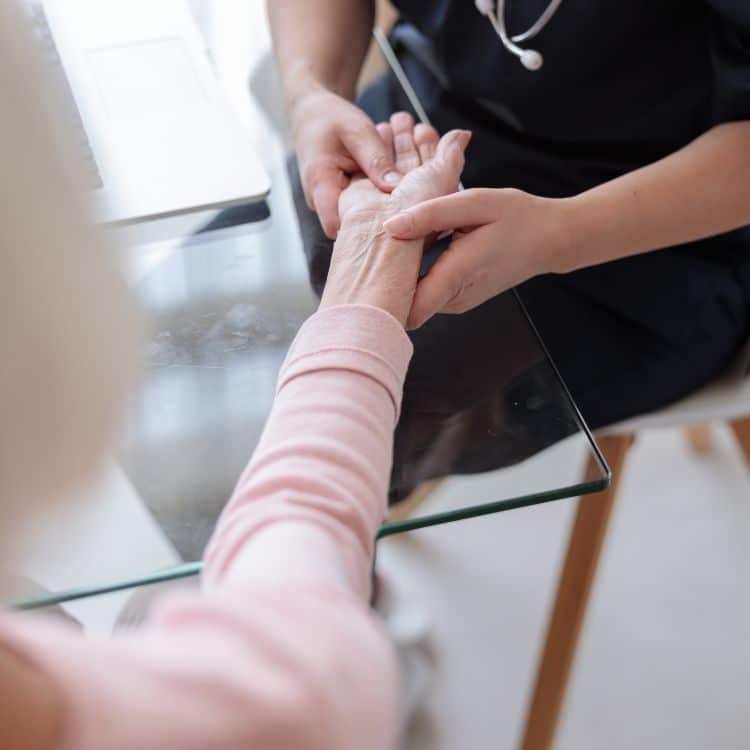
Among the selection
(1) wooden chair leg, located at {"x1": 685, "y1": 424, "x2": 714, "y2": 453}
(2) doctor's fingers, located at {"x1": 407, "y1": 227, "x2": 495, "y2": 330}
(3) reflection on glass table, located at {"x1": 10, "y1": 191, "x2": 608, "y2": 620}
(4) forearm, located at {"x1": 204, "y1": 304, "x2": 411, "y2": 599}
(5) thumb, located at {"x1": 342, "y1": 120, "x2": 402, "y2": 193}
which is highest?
(5) thumb, located at {"x1": 342, "y1": 120, "x2": 402, "y2": 193}

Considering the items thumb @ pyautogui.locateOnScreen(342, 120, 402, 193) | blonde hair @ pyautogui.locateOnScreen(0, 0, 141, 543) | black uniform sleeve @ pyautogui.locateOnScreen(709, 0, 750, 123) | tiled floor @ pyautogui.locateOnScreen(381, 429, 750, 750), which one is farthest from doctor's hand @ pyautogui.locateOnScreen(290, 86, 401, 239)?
tiled floor @ pyautogui.locateOnScreen(381, 429, 750, 750)

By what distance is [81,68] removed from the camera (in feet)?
3.18

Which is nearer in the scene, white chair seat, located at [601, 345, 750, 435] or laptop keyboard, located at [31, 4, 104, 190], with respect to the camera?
laptop keyboard, located at [31, 4, 104, 190]

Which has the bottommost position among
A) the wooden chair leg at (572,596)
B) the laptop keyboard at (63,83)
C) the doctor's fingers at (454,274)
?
the wooden chair leg at (572,596)

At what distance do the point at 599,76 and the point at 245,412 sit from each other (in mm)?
423

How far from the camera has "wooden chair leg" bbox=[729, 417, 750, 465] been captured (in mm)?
1035

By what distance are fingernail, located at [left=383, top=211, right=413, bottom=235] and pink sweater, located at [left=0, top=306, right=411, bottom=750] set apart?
0.59 ft

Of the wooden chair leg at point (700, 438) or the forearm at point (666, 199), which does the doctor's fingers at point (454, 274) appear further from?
the wooden chair leg at point (700, 438)

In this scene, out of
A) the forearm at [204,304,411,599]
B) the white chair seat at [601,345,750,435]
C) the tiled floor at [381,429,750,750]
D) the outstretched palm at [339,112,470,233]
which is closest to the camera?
the forearm at [204,304,411,599]

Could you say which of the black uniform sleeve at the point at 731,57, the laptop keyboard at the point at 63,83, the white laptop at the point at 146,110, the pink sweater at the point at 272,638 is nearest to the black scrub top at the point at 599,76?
the black uniform sleeve at the point at 731,57

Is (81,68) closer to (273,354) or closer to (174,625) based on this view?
(273,354)

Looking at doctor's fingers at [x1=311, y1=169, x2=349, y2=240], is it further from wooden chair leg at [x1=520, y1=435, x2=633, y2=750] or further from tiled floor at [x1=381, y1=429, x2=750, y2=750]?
tiled floor at [x1=381, y1=429, x2=750, y2=750]

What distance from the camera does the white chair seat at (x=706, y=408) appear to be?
951mm

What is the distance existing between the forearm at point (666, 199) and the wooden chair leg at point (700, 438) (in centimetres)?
70
